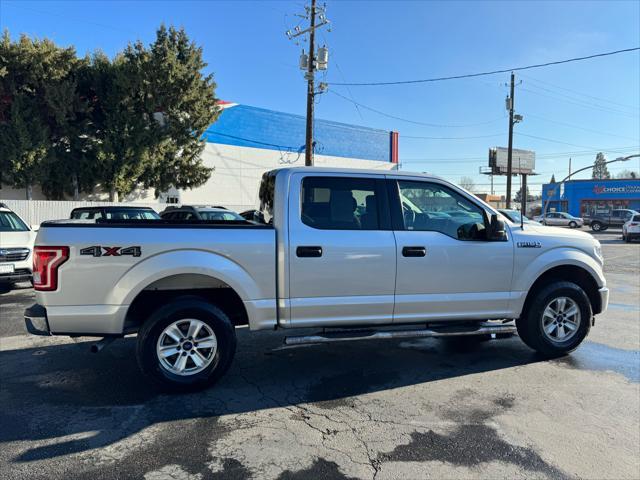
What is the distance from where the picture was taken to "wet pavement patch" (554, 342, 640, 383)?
4863mm

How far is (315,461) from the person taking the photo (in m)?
3.05

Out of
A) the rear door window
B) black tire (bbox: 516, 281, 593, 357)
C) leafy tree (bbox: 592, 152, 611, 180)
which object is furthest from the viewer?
leafy tree (bbox: 592, 152, 611, 180)

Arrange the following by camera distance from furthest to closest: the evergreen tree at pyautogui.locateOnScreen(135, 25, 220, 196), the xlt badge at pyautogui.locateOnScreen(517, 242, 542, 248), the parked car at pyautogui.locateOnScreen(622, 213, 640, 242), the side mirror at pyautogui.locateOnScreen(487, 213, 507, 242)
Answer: the parked car at pyautogui.locateOnScreen(622, 213, 640, 242) → the evergreen tree at pyautogui.locateOnScreen(135, 25, 220, 196) → the xlt badge at pyautogui.locateOnScreen(517, 242, 542, 248) → the side mirror at pyautogui.locateOnScreen(487, 213, 507, 242)

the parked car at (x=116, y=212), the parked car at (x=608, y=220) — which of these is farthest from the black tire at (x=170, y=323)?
the parked car at (x=608, y=220)

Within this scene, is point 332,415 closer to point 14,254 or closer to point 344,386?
point 344,386

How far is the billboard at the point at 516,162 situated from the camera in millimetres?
57356

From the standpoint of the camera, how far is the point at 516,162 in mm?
62750

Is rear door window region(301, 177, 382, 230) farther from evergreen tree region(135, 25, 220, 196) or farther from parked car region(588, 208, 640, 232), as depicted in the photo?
parked car region(588, 208, 640, 232)

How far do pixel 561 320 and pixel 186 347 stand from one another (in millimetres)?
4012

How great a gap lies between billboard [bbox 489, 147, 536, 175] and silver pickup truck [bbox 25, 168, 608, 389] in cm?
5387

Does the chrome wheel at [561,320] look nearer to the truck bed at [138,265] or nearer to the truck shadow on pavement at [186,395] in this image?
the truck shadow on pavement at [186,395]

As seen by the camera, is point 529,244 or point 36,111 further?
point 36,111

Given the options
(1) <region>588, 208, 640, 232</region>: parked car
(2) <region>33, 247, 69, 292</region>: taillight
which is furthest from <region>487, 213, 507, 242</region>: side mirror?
(1) <region>588, 208, 640, 232</region>: parked car

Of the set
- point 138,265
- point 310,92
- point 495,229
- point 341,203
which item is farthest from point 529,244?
point 310,92
